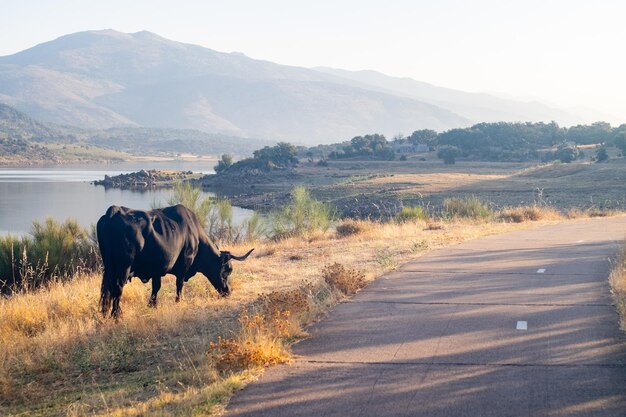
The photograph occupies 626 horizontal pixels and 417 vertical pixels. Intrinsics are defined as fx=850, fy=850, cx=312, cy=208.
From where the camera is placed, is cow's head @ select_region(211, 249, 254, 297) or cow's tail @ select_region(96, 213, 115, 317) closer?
cow's tail @ select_region(96, 213, 115, 317)

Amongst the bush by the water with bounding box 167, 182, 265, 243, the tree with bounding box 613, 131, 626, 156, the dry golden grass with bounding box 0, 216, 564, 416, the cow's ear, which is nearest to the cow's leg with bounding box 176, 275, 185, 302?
the dry golden grass with bounding box 0, 216, 564, 416

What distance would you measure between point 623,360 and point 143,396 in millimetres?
4883

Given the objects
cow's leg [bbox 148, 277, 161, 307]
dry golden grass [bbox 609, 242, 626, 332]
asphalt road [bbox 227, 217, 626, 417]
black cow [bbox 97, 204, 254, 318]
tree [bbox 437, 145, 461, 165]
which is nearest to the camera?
asphalt road [bbox 227, 217, 626, 417]

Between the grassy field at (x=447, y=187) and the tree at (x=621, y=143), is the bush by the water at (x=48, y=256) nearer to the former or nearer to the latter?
the grassy field at (x=447, y=187)

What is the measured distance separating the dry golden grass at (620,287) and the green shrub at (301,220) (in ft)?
45.7

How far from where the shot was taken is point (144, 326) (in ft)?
37.5

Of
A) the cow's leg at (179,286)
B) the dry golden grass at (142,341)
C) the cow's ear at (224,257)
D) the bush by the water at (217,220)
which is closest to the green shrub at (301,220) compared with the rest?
the bush by the water at (217,220)

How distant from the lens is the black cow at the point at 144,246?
11.9 meters

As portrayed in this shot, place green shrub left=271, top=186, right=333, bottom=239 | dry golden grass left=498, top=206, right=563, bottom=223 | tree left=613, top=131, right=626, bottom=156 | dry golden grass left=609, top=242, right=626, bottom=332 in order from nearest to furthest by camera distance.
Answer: dry golden grass left=609, top=242, right=626, bottom=332 → green shrub left=271, top=186, right=333, bottom=239 → dry golden grass left=498, top=206, right=563, bottom=223 → tree left=613, top=131, right=626, bottom=156

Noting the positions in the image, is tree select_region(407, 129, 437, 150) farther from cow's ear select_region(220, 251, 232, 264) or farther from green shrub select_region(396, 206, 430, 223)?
cow's ear select_region(220, 251, 232, 264)

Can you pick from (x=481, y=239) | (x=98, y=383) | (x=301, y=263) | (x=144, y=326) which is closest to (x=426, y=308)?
(x=144, y=326)

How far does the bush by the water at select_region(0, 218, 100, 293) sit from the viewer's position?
18062 mm

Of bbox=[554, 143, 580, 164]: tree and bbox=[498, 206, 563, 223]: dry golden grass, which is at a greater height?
bbox=[554, 143, 580, 164]: tree

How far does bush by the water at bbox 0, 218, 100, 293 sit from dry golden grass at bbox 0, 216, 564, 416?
2.24 m
